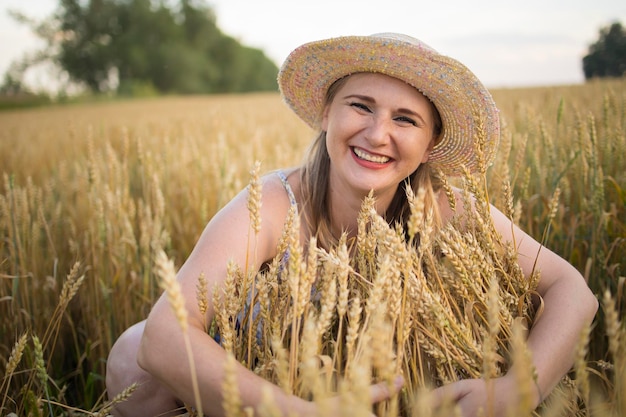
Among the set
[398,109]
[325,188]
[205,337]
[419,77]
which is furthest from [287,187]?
[205,337]

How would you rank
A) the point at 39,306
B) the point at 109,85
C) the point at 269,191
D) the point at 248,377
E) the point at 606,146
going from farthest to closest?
the point at 109,85
the point at 606,146
the point at 39,306
the point at 269,191
the point at 248,377

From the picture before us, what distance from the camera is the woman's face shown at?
62.1 inches

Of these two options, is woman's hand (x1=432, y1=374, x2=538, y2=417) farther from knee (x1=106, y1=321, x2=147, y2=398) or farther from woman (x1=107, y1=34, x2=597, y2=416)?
knee (x1=106, y1=321, x2=147, y2=398)

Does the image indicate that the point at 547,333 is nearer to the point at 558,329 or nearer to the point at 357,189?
the point at 558,329

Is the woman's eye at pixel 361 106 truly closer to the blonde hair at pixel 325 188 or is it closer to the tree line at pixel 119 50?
the blonde hair at pixel 325 188

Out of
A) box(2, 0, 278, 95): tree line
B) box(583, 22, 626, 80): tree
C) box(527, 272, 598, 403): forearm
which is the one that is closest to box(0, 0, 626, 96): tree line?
box(2, 0, 278, 95): tree line

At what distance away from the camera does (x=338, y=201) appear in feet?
5.98

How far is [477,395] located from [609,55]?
11.8ft

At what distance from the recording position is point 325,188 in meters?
1.84

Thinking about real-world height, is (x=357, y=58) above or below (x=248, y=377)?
above

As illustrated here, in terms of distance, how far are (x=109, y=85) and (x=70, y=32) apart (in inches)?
236

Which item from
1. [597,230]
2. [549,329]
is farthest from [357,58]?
[597,230]

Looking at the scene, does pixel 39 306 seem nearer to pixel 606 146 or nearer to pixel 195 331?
pixel 195 331

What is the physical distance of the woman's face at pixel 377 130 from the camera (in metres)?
1.58
